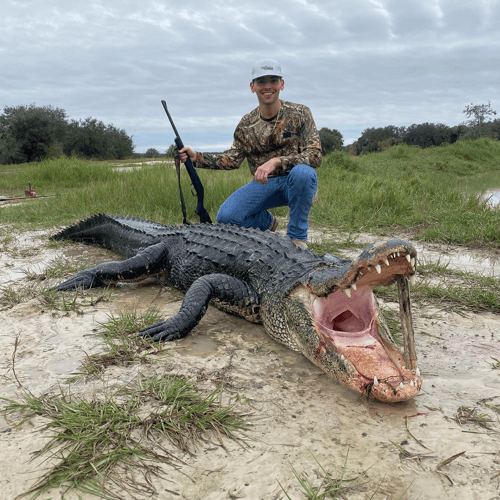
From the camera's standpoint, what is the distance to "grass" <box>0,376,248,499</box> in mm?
1342

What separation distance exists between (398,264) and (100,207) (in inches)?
243

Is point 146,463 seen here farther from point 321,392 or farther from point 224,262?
point 224,262

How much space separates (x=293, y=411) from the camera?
179 cm

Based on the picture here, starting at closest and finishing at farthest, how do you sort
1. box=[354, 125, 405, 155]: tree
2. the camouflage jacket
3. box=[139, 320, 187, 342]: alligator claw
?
Result: 1. box=[139, 320, 187, 342]: alligator claw
2. the camouflage jacket
3. box=[354, 125, 405, 155]: tree

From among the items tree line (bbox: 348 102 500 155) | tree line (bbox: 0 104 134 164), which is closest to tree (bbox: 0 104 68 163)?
tree line (bbox: 0 104 134 164)

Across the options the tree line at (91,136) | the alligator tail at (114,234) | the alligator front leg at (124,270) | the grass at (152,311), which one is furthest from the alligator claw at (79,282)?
the tree line at (91,136)

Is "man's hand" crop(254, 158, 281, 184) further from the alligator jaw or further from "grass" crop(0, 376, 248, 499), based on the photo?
"grass" crop(0, 376, 248, 499)

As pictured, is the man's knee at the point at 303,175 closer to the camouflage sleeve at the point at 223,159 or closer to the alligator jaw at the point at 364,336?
the camouflage sleeve at the point at 223,159

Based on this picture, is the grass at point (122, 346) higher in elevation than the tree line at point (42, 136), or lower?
lower

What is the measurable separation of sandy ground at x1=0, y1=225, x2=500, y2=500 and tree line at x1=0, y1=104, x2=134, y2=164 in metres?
29.4

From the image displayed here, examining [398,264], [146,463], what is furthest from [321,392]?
[146,463]

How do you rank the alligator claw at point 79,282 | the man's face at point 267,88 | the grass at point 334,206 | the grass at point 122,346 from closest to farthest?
the grass at point 122,346, the alligator claw at point 79,282, the man's face at point 267,88, the grass at point 334,206

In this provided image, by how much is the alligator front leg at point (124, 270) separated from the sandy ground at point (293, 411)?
1.72 ft

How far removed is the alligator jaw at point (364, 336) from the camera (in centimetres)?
177
